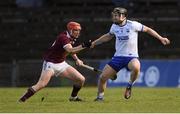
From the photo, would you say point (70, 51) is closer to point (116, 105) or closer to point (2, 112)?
point (116, 105)

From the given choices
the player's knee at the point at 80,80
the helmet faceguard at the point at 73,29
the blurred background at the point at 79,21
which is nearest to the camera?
the helmet faceguard at the point at 73,29

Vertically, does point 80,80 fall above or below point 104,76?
below

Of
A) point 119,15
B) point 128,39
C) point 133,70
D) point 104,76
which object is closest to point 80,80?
point 104,76

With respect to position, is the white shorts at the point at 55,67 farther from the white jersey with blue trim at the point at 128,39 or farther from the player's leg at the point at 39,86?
the white jersey with blue trim at the point at 128,39

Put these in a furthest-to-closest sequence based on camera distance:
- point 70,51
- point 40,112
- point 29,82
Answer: point 29,82 → point 70,51 → point 40,112

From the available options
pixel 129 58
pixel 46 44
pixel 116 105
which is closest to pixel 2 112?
pixel 116 105

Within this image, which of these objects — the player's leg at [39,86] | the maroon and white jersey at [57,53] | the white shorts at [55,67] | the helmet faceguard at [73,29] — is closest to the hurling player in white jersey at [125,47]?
the helmet faceguard at [73,29]

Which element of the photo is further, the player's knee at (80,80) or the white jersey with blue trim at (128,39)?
the player's knee at (80,80)

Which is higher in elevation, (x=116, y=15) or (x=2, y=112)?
(x=116, y=15)

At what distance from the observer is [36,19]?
3809 centimetres

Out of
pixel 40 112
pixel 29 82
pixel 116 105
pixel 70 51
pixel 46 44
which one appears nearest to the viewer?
pixel 40 112

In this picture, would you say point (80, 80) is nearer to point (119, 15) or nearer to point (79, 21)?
point (119, 15)

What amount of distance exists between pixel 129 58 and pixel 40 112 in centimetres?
396

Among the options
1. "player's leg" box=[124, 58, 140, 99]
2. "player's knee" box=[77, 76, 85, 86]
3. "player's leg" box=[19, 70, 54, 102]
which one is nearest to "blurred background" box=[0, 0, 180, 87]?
"player's knee" box=[77, 76, 85, 86]
